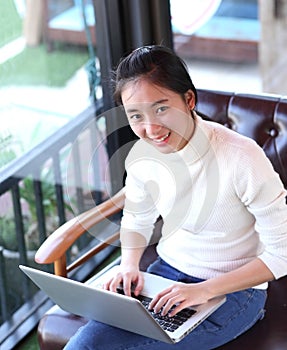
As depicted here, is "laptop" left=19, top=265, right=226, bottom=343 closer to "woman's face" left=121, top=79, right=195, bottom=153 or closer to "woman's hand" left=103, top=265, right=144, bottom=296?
"woman's hand" left=103, top=265, right=144, bottom=296

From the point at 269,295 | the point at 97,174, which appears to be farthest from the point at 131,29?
Result: the point at 269,295

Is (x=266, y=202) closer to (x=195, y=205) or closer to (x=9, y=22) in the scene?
(x=195, y=205)

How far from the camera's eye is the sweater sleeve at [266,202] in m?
1.93

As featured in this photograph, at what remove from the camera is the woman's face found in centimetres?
187

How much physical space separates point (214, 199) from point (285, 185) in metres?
0.45

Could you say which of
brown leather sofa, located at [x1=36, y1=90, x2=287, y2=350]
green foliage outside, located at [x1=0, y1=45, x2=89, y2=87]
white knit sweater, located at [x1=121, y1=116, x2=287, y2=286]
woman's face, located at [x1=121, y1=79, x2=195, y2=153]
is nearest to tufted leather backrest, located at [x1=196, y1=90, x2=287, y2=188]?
brown leather sofa, located at [x1=36, y1=90, x2=287, y2=350]

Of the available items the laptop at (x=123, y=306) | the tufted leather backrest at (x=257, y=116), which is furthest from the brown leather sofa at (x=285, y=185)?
the laptop at (x=123, y=306)

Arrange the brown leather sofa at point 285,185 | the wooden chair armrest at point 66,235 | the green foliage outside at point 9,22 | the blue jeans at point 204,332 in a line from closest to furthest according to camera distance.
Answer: the blue jeans at point 204,332 < the brown leather sofa at point 285,185 < the wooden chair armrest at point 66,235 < the green foliage outside at point 9,22

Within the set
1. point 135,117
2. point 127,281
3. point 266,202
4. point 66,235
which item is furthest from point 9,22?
point 266,202

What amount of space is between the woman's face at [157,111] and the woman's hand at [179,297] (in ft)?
1.14

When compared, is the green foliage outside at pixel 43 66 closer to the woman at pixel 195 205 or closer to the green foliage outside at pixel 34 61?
the green foliage outside at pixel 34 61

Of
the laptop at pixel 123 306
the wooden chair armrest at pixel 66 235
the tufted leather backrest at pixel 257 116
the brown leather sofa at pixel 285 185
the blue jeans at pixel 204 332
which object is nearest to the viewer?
the laptop at pixel 123 306

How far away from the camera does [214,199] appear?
2.00 meters

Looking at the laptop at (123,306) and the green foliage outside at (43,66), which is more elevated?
the green foliage outside at (43,66)
